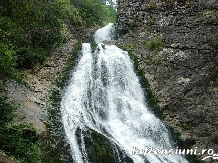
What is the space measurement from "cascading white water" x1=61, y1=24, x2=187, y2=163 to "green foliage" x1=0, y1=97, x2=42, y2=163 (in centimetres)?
232

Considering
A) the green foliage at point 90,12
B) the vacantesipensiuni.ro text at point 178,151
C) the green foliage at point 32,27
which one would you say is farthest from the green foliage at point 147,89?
the green foliage at point 90,12

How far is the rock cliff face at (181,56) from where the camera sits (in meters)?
17.1

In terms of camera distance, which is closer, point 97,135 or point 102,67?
Result: point 97,135

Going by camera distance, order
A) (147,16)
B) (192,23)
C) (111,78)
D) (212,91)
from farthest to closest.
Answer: (147,16) < (192,23) < (111,78) < (212,91)

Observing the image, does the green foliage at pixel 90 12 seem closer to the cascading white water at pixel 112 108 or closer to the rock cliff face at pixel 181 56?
the rock cliff face at pixel 181 56

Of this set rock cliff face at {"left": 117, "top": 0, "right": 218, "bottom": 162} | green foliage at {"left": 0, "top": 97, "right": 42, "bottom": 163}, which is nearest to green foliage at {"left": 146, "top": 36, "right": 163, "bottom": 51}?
rock cliff face at {"left": 117, "top": 0, "right": 218, "bottom": 162}

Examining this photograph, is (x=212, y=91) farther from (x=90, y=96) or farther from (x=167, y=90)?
(x=90, y=96)

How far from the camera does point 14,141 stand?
11492 mm

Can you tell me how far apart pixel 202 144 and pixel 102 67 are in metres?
7.87

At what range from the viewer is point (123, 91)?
1930 cm

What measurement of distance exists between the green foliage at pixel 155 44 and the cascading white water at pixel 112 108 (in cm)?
180

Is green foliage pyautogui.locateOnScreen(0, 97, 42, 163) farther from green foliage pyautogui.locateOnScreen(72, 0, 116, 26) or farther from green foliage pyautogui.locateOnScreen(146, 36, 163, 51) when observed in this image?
green foliage pyautogui.locateOnScreen(72, 0, 116, 26)

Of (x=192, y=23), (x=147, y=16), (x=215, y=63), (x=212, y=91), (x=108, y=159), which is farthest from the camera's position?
(x=147, y=16)

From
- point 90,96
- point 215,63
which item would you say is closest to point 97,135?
point 90,96
